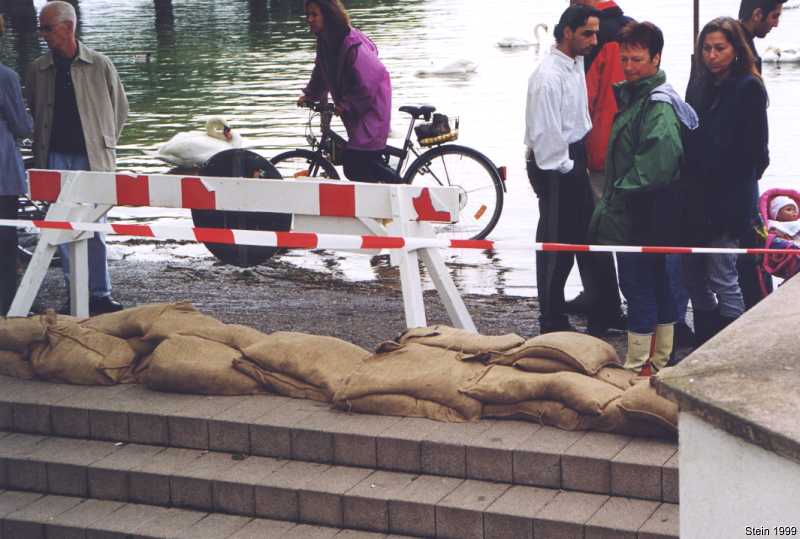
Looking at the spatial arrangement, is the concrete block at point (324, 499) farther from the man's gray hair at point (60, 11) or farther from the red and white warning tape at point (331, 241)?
the man's gray hair at point (60, 11)

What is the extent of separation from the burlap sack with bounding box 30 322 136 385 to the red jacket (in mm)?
2713

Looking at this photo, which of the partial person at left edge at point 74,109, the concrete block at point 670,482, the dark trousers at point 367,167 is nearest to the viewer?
the concrete block at point 670,482

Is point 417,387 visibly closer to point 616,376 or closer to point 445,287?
point 616,376

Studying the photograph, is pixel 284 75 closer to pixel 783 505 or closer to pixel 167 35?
pixel 167 35

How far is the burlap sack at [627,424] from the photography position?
5.67 meters

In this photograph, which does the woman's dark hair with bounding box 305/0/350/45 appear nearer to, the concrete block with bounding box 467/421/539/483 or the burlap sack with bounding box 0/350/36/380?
the burlap sack with bounding box 0/350/36/380

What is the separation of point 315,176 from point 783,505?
714cm

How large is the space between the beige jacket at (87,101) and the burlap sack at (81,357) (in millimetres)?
1805

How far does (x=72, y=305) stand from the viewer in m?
7.93

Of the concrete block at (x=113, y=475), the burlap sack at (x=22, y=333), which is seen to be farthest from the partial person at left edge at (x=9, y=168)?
the concrete block at (x=113, y=475)

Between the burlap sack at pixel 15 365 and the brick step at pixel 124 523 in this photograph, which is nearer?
the brick step at pixel 124 523

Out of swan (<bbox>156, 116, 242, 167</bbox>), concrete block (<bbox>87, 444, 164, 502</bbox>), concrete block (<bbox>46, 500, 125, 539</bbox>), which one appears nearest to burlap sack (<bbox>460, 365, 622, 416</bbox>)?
concrete block (<bbox>87, 444, 164, 502</bbox>)

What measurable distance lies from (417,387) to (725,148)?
1907 mm

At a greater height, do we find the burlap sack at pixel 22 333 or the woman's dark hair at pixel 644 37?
the woman's dark hair at pixel 644 37
